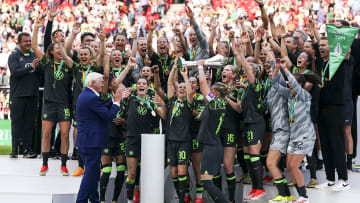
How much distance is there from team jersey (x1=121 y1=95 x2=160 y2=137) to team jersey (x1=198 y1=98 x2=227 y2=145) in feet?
2.66

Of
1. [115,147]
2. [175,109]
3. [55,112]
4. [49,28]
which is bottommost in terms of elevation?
[115,147]

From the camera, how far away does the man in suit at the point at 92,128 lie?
7160 millimetres

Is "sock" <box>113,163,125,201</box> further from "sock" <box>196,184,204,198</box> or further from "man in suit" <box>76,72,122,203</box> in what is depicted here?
"sock" <box>196,184,204,198</box>

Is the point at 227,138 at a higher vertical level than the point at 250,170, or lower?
higher

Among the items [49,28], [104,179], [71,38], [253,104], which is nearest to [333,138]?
[253,104]

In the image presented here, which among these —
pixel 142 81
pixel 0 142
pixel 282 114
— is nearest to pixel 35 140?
pixel 0 142

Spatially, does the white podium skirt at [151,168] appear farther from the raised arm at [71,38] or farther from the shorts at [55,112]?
the raised arm at [71,38]

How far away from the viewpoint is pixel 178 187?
25.0ft

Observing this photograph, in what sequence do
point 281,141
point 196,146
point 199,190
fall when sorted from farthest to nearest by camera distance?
point 199,190, point 196,146, point 281,141

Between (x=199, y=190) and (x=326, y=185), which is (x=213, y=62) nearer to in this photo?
(x=199, y=190)

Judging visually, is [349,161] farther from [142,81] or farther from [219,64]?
[142,81]

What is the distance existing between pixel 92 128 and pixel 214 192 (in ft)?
5.56

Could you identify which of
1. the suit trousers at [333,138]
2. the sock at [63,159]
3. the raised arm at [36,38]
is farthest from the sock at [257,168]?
the raised arm at [36,38]

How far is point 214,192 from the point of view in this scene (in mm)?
7055
